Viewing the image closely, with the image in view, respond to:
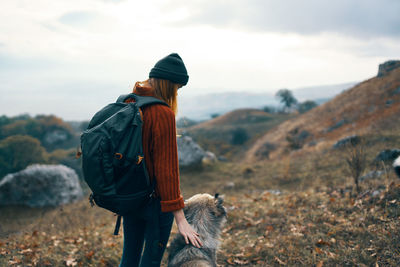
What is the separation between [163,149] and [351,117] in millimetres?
25949

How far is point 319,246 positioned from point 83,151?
13.3 feet

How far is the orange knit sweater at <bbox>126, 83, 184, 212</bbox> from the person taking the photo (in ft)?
6.30

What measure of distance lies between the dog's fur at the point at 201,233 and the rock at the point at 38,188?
12.3 metres

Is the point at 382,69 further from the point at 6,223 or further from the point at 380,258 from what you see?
the point at 6,223

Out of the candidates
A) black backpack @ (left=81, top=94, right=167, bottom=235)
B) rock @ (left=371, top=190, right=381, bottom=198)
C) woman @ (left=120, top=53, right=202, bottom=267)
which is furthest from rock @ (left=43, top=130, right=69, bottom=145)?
black backpack @ (left=81, top=94, right=167, bottom=235)

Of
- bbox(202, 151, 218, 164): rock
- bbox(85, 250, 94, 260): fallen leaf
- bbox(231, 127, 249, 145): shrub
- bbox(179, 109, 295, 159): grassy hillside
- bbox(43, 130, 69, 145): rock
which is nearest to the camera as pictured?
bbox(85, 250, 94, 260): fallen leaf

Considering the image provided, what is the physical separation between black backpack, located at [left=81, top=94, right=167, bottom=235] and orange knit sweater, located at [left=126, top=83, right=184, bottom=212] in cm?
7

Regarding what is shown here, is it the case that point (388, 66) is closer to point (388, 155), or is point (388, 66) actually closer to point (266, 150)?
Answer: point (266, 150)

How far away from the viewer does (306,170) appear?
12.0 m

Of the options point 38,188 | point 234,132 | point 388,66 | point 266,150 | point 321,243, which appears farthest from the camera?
point 234,132

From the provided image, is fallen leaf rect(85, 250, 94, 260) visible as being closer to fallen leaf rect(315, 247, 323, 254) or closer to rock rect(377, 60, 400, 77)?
fallen leaf rect(315, 247, 323, 254)

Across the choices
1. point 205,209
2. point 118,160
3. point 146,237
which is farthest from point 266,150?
point 118,160

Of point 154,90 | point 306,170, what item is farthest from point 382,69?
point 154,90

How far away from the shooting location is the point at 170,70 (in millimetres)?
2053
